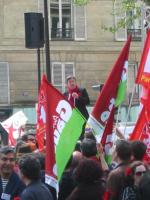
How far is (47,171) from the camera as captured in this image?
7773 millimetres

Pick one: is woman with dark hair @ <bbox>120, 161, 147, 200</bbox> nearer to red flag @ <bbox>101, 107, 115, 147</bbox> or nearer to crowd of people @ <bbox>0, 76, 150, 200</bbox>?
crowd of people @ <bbox>0, 76, 150, 200</bbox>

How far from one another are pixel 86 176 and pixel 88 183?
7 centimetres

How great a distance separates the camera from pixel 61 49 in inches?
1204

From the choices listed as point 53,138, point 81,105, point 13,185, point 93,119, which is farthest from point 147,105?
point 81,105

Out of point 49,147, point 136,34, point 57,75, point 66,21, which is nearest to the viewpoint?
point 49,147

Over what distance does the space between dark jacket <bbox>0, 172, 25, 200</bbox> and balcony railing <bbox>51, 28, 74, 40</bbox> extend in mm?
23014

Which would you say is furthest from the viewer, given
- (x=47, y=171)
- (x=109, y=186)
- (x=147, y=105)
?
(x=147, y=105)

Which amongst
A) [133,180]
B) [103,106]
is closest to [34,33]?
[103,106]

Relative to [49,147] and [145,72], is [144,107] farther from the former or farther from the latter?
[49,147]

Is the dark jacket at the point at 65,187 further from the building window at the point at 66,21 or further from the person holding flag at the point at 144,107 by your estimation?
the building window at the point at 66,21

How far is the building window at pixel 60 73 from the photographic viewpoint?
30438mm

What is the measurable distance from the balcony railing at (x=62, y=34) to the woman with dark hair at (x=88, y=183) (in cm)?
2375

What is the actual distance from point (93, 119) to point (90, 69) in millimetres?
22681

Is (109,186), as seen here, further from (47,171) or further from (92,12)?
(92,12)
